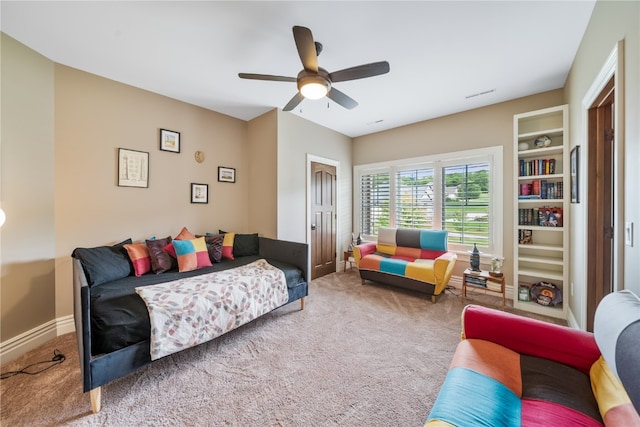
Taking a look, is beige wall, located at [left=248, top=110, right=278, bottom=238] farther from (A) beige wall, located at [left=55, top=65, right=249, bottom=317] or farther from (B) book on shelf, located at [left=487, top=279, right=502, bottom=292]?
(B) book on shelf, located at [left=487, top=279, right=502, bottom=292]

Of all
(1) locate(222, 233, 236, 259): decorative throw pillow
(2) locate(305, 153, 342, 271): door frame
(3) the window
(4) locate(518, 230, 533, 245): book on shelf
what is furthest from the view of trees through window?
(1) locate(222, 233, 236, 259): decorative throw pillow

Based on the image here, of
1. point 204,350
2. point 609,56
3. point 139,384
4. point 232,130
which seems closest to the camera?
point 609,56

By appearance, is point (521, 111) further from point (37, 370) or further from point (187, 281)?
point (37, 370)

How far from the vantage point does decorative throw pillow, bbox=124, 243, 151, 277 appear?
2.45 meters

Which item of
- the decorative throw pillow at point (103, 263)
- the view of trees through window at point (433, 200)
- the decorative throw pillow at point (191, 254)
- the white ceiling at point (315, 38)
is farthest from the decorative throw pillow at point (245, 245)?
the view of trees through window at point (433, 200)

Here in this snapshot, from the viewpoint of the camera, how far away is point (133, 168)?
2.82m

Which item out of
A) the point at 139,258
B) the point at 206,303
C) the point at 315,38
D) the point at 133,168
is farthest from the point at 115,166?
the point at 315,38

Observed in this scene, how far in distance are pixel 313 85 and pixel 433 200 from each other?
2.84 metres

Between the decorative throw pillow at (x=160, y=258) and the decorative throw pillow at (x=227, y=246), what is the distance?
1.86 ft

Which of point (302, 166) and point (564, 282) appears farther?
point (302, 166)

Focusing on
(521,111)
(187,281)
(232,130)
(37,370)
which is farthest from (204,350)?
(521,111)

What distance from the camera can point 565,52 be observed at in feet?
7.31

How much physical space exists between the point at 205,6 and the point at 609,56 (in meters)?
2.66

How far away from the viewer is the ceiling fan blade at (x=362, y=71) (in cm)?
182
